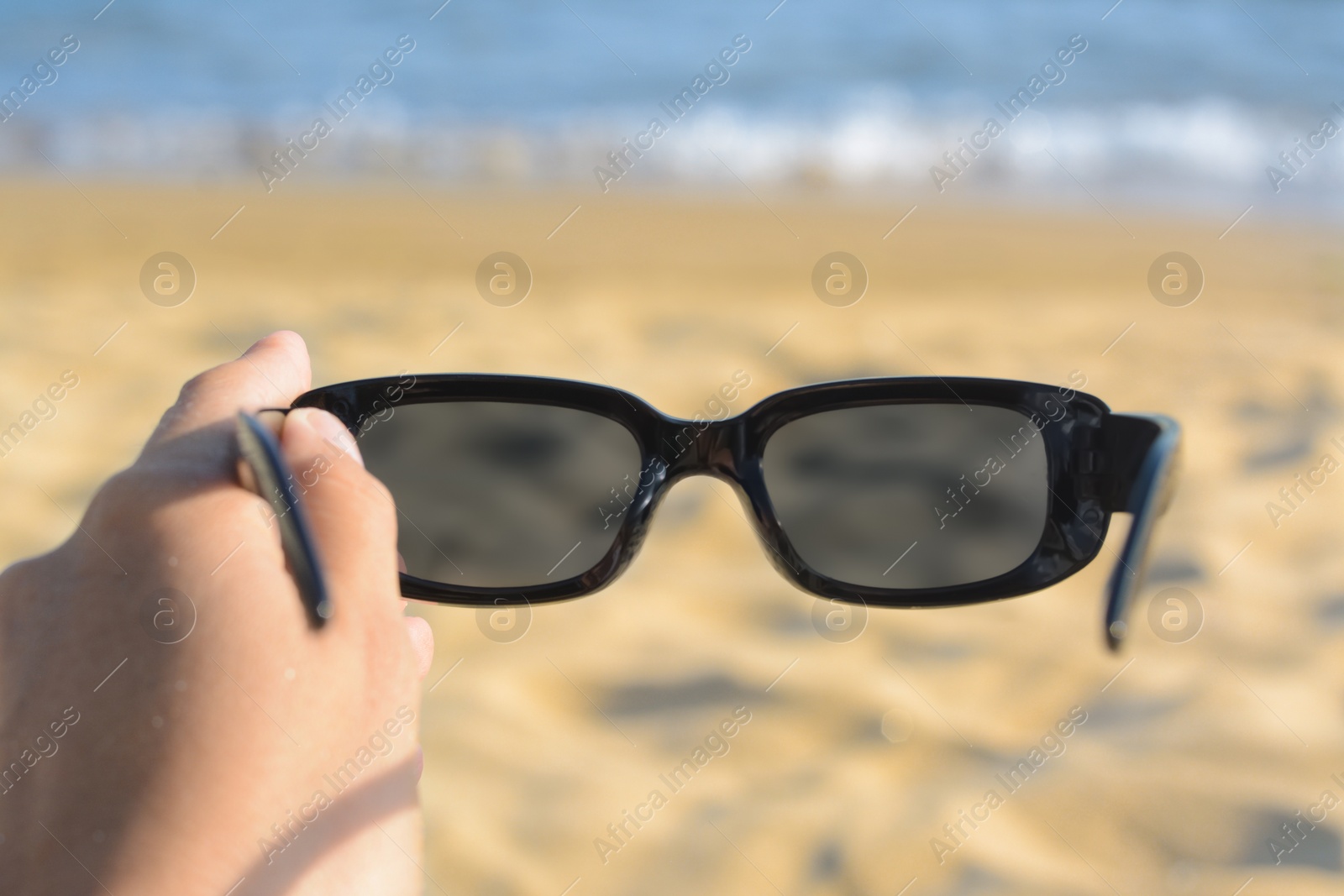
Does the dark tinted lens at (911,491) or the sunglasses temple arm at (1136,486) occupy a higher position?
the sunglasses temple arm at (1136,486)

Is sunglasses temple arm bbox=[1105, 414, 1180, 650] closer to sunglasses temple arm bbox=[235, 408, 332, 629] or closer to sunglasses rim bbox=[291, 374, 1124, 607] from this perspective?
sunglasses rim bbox=[291, 374, 1124, 607]

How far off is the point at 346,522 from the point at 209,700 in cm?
14

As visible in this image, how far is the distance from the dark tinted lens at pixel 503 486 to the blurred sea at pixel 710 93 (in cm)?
281

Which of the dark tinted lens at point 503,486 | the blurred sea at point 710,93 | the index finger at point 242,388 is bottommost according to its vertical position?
the blurred sea at point 710,93

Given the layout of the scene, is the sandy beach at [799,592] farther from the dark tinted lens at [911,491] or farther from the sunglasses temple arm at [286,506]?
the sunglasses temple arm at [286,506]

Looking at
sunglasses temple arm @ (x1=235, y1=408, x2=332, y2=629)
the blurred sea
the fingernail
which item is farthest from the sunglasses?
the blurred sea

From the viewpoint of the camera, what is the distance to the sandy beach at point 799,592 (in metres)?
1.27

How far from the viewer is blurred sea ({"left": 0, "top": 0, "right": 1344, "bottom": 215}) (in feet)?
13.3

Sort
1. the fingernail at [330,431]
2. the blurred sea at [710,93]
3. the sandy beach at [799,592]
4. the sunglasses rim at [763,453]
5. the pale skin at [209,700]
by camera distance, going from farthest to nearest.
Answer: the blurred sea at [710,93]
the sandy beach at [799,592]
the sunglasses rim at [763,453]
the fingernail at [330,431]
the pale skin at [209,700]

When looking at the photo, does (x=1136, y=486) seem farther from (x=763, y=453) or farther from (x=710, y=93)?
(x=710, y=93)

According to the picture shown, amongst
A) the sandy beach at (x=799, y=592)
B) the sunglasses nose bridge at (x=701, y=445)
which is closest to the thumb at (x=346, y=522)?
the sunglasses nose bridge at (x=701, y=445)

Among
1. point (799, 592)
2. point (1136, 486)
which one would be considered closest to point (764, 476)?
point (1136, 486)

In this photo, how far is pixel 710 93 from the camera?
490cm

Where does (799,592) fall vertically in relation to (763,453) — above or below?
below
